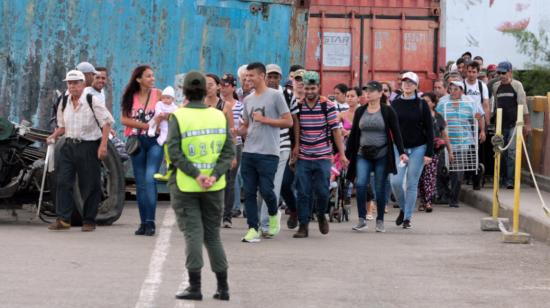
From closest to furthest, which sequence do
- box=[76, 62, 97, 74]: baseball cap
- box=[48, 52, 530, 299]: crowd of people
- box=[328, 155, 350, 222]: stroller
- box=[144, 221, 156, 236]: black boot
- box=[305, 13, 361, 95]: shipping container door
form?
box=[48, 52, 530, 299]: crowd of people < box=[144, 221, 156, 236]: black boot < box=[76, 62, 97, 74]: baseball cap < box=[328, 155, 350, 222]: stroller < box=[305, 13, 361, 95]: shipping container door

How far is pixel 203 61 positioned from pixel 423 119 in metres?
3.48

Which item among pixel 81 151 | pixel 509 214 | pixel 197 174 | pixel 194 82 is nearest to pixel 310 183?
pixel 81 151

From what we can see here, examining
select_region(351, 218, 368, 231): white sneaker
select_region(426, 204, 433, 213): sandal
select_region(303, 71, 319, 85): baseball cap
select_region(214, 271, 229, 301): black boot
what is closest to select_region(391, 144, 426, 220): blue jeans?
select_region(351, 218, 368, 231): white sneaker

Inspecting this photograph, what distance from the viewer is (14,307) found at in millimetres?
9227

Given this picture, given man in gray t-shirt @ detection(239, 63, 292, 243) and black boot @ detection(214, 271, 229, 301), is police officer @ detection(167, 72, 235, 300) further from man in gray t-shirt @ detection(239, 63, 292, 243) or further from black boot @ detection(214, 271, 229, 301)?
man in gray t-shirt @ detection(239, 63, 292, 243)

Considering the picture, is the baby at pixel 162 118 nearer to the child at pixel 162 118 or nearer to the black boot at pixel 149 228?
the child at pixel 162 118

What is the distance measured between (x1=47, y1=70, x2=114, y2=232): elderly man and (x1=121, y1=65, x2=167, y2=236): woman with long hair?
0.25 metres

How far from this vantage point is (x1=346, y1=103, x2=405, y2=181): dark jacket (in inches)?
584

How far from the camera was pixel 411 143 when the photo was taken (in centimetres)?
1559

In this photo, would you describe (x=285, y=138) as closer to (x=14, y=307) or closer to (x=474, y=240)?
(x=474, y=240)

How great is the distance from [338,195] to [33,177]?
3.62 metres

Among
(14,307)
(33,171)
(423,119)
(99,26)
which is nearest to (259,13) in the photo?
(99,26)

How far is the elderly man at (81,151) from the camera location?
14.0m

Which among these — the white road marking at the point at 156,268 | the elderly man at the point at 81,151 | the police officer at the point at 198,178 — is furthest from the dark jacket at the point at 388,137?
the police officer at the point at 198,178
